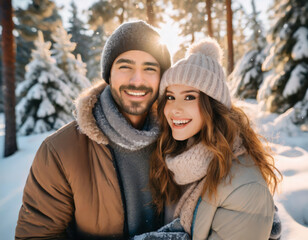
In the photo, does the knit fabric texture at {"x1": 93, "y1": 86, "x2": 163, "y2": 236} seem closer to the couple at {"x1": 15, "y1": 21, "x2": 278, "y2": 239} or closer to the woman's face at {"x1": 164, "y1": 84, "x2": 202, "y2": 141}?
the couple at {"x1": 15, "y1": 21, "x2": 278, "y2": 239}

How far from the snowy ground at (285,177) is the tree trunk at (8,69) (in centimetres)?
61

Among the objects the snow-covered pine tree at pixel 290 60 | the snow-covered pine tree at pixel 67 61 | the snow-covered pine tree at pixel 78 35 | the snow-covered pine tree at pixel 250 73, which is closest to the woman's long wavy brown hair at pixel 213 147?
the snow-covered pine tree at pixel 290 60

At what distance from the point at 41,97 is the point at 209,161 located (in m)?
10.3

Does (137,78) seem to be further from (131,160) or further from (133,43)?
(131,160)

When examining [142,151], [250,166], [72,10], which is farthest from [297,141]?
[72,10]

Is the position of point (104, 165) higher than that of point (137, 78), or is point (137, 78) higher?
point (137, 78)

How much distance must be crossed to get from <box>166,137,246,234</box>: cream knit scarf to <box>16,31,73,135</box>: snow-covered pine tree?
31.4 ft

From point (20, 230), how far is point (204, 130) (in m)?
2.05

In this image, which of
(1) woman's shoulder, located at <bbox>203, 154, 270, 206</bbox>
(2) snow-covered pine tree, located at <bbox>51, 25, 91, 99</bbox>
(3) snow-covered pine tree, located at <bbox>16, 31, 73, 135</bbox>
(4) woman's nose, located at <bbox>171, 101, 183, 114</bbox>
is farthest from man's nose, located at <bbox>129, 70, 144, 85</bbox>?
(2) snow-covered pine tree, located at <bbox>51, 25, 91, 99</bbox>

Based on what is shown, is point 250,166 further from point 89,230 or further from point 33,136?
point 33,136

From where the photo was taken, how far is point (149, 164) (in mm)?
2225

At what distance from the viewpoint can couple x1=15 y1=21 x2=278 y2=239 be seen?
1.63 meters

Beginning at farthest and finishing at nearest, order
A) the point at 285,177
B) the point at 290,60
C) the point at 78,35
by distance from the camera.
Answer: the point at 78,35, the point at 290,60, the point at 285,177

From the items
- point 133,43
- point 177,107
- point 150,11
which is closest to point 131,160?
point 177,107
